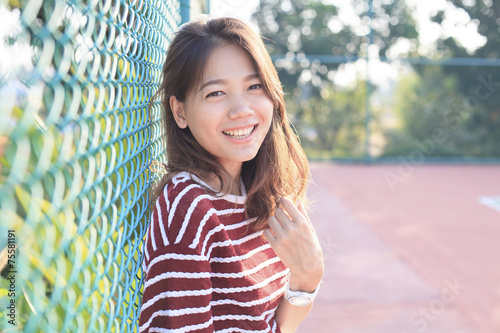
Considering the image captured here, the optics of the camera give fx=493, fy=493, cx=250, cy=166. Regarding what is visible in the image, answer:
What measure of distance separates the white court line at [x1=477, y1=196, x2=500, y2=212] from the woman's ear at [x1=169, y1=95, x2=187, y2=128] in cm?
557

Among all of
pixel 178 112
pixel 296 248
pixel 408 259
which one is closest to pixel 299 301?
pixel 296 248

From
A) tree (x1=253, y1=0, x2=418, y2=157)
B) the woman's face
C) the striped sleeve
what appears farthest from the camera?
tree (x1=253, y1=0, x2=418, y2=157)

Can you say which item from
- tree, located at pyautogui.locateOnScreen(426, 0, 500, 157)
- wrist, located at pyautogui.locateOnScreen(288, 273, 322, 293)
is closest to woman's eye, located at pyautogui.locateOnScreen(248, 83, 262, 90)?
wrist, located at pyautogui.locateOnScreen(288, 273, 322, 293)

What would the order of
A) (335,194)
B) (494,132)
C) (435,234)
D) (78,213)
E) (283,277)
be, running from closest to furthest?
(78,213) < (283,277) < (435,234) < (335,194) < (494,132)

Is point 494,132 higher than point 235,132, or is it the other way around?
point 235,132

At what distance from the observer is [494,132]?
9570mm

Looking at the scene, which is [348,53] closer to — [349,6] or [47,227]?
[349,6]

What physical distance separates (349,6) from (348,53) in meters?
0.96

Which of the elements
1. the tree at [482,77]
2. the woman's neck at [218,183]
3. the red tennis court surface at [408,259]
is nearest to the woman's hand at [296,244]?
the woman's neck at [218,183]

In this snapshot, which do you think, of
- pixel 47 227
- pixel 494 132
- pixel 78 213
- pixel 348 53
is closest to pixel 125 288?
pixel 78 213

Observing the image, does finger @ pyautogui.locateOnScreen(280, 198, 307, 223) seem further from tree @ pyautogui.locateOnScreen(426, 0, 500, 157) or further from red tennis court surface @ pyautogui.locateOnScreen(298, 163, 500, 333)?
tree @ pyautogui.locateOnScreen(426, 0, 500, 157)

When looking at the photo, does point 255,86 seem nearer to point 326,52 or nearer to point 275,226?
→ point 275,226

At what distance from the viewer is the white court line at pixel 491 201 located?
5.96m

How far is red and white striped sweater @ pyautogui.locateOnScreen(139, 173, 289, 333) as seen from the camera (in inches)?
35.5
